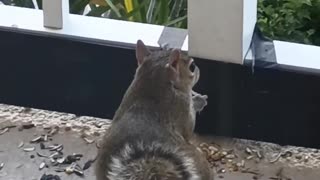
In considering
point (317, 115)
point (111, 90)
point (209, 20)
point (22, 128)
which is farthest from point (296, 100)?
point (22, 128)

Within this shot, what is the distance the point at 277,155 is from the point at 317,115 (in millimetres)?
145

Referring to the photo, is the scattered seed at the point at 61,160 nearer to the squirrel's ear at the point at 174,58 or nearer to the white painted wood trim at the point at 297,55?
the squirrel's ear at the point at 174,58

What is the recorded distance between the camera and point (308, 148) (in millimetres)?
2787

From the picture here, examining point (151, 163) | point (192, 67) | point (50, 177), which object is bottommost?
point (50, 177)

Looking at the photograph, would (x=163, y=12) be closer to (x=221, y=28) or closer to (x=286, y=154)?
(x=221, y=28)

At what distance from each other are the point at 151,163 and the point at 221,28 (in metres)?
0.52

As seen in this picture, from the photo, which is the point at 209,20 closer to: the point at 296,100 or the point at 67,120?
the point at 296,100

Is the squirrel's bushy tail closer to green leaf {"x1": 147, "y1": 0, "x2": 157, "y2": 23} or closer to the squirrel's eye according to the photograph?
the squirrel's eye

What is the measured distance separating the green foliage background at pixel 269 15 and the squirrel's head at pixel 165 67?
0.45 meters

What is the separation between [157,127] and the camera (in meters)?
2.44

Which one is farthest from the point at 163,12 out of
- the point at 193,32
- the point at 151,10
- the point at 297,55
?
the point at 297,55

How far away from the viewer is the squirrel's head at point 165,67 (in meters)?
2.53

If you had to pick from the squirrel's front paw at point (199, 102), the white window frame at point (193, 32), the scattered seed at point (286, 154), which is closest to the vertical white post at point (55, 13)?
the white window frame at point (193, 32)

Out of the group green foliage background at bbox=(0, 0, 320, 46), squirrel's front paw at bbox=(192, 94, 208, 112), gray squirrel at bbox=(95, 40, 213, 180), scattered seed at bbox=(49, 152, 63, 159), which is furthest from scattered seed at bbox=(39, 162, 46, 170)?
green foliage background at bbox=(0, 0, 320, 46)
